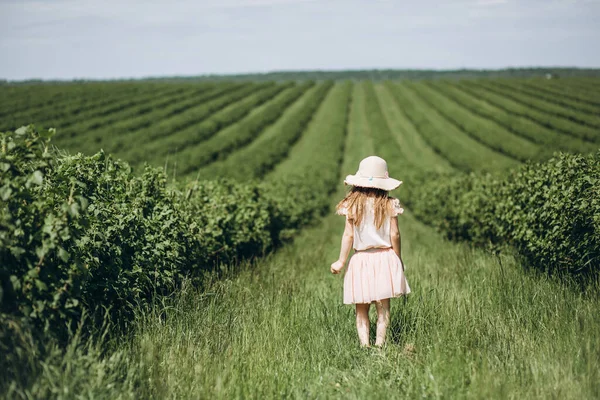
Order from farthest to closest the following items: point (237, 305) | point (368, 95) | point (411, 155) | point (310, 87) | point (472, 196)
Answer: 1. point (310, 87)
2. point (368, 95)
3. point (411, 155)
4. point (472, 196)
5. point (237, 305)

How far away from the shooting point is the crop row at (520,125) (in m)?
35.4

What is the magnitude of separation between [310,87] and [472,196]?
80.2 m

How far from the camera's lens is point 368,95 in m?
78.4

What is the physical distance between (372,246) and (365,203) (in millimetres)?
384

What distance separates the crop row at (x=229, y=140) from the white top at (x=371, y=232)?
67.2 ft

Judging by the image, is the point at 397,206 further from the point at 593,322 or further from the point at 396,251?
the point at 593,322

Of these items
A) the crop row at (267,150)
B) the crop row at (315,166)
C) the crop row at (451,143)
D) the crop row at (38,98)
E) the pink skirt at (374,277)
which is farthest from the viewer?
the crop row at (38,98)

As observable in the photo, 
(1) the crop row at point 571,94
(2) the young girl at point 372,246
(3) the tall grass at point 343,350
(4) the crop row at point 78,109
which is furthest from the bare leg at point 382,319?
(1) the crop row at point 571,94

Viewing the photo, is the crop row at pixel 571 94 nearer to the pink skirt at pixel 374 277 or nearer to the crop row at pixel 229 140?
the crop row at pixel 229 140

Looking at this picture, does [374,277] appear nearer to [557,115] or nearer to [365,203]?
[365,203]

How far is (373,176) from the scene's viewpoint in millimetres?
4777

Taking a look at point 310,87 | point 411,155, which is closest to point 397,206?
point 411,155

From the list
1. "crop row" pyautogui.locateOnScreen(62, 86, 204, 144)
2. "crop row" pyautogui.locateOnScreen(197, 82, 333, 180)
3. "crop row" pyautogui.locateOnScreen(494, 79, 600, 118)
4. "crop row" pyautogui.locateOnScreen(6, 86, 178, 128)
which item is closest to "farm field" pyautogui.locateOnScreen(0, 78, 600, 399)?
"crop row" pyautogui.locateOnScreen(197, 82, 333, 180)

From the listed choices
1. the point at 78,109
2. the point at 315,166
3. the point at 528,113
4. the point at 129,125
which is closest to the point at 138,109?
the point at 78,109
